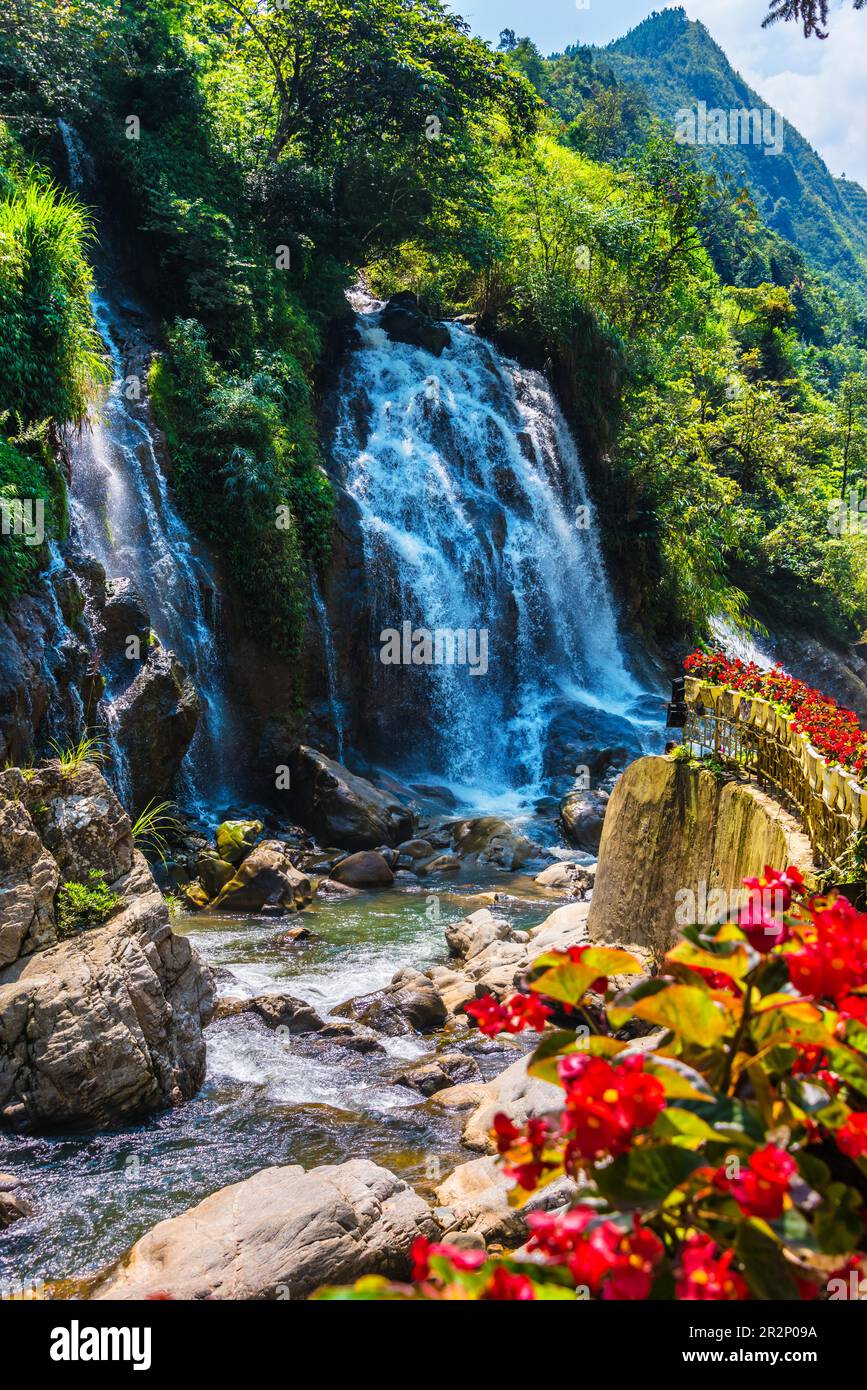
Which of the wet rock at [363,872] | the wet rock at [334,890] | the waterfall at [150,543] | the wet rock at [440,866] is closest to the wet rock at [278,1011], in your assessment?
the wet rock at [334,890]

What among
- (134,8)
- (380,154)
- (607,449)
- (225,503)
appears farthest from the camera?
(607,449)

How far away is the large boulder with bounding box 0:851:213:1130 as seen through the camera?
638cm

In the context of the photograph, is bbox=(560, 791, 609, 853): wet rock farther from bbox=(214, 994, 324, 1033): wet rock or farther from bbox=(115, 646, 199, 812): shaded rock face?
bbox=(214, 994, 324, 1033): wet rock

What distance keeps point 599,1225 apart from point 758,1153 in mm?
259

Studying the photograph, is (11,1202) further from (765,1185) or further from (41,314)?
(41,314)

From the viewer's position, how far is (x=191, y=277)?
18562 millimetres

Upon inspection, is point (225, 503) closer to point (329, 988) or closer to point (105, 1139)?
point (329, 988)

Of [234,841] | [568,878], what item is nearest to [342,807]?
[234,841]

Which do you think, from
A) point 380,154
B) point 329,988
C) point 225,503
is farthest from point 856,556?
point 329,988

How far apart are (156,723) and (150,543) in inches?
147

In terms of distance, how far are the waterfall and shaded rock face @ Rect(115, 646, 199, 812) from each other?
1.32 m

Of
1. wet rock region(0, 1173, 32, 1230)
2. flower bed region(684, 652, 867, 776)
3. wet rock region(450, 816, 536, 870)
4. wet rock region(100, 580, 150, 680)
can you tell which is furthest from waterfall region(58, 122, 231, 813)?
wet rock region(0, 1173, 32, 1230)

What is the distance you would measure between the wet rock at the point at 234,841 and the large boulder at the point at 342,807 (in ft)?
6.03

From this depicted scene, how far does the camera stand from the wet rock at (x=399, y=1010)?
924 centimetres
